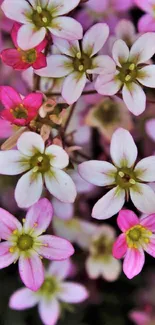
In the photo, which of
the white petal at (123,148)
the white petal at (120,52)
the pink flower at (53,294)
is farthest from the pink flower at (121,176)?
the pink flower at (53,294)

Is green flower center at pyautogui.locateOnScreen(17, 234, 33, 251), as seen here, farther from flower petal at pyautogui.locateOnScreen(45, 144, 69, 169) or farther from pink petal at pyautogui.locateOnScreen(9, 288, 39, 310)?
pink petal at pyautogui.locateOnScreen(9, 288, 39, 310)

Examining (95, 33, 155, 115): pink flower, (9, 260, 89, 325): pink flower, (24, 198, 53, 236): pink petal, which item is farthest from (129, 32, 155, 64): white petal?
(9, 260, 89, 325): pink flower

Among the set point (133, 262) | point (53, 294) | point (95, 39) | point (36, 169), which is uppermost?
point (95, 39)

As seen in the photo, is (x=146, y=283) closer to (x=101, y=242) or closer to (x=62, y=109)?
(x=101, y=242)

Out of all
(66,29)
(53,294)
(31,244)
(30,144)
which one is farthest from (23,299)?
(66,29)

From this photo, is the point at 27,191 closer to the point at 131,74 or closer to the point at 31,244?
the point at 31,244
